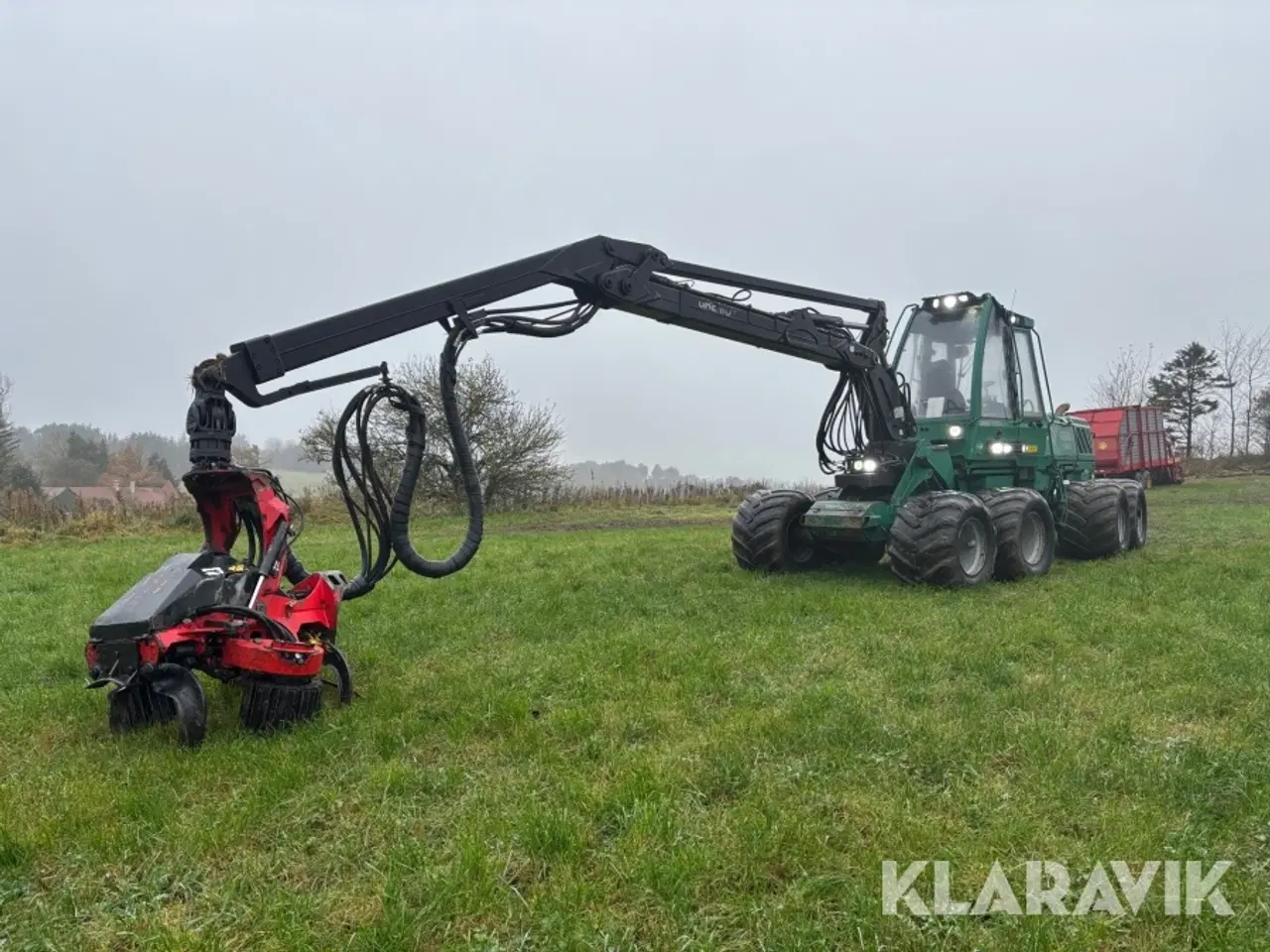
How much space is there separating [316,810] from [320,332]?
2.74 metres

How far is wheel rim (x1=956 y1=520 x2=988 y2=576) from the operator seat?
142cm

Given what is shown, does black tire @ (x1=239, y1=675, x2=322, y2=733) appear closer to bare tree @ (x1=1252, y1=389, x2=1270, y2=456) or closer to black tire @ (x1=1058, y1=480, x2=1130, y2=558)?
black tire @ (x1=1058, y1=480, x2=1130, y2=558)

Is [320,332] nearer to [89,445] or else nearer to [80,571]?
[80,571]

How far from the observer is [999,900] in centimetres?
255

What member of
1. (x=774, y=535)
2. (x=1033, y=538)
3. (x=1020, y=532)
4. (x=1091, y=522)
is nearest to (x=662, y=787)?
(x=774, y=535)

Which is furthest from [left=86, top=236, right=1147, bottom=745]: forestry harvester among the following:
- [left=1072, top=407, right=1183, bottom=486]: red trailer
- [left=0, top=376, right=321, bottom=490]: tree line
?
[left=0, top=376, right=321, bottom=490]: tree line

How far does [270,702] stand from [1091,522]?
9.21 meters

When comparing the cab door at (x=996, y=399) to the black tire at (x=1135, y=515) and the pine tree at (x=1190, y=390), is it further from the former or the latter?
the pine tree at (x=1190, y=390)

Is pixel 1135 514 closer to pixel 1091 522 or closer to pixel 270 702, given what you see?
pixel 1091 522

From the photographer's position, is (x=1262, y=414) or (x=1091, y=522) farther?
(x=1262, y=414)

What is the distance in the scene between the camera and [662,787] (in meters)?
3.29

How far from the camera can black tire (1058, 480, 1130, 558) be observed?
9.62 meters

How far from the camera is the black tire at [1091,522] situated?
9.62 metres

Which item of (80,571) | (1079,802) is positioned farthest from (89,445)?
(1079,802)
